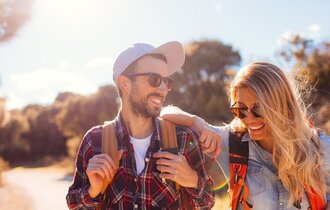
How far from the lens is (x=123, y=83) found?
3969 millimetres

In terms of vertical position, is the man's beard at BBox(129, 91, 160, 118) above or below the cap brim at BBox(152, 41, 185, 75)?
below

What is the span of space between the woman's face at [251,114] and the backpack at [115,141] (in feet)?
1.80

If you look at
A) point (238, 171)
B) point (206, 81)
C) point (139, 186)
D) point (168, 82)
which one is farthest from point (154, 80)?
point (206, 81)

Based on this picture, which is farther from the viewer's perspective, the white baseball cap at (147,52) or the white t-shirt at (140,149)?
the white baseball cap at (147,52)

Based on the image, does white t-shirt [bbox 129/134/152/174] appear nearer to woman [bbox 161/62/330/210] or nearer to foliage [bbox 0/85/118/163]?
woman [bbox 161/62/330/210]

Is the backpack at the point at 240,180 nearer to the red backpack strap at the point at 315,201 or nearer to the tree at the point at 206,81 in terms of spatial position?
the red backpack strap at the point at 315,201

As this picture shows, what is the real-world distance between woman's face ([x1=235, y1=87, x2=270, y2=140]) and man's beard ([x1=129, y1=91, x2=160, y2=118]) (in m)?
0.65

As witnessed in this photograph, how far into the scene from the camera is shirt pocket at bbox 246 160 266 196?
3693mm

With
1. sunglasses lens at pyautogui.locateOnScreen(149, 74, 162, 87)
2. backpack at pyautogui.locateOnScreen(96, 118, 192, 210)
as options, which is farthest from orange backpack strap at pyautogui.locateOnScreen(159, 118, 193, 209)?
sunglasses lens at pyautogui.locateOnScreen(149, 74, 162, 87)

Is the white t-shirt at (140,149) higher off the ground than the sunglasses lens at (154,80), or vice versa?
the sunglasses lens at (154,80)

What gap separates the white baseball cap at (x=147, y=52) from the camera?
12.7ft

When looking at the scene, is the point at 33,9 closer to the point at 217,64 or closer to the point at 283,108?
the point at 283,108

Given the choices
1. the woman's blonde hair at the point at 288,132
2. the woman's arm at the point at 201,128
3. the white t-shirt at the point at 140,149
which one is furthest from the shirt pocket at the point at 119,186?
the woman's blonde hair at the point at 288,132

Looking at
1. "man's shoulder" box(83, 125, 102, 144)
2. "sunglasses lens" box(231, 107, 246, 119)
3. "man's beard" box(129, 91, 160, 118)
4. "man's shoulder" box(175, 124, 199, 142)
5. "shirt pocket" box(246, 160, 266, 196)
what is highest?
"man's beard" box(129, 91, 160, 118)
